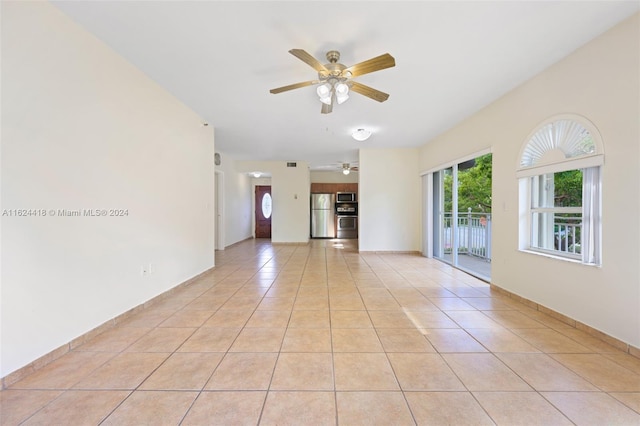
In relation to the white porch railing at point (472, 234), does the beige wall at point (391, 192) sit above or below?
above

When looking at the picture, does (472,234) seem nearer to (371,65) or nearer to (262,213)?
(371,65)

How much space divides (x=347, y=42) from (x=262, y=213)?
8.36 metres

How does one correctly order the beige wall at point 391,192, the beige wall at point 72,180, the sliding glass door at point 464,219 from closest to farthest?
the beige wall at point 72,180
the sliding glass door at point 464,219
the beige wall at point 391,192

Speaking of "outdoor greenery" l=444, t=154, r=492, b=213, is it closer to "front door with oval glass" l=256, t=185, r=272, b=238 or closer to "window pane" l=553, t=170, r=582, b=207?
"window pane" l=553, t=170, r=582, b=207

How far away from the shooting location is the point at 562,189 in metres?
2.68

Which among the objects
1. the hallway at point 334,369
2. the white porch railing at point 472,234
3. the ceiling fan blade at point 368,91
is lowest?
the hallway at point 334,369

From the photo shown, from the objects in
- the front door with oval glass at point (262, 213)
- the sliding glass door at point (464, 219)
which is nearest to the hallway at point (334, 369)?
the sliding glass door at point (464, 219)

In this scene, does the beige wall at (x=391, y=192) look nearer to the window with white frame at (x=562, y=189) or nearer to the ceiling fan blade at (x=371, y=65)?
the window with white frame at (x=562, y=189)

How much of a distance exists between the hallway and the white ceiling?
2518mm

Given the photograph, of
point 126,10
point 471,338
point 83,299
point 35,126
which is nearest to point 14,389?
point 83,299

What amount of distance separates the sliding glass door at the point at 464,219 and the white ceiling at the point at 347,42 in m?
2.11

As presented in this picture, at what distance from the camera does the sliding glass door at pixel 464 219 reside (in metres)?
5.13

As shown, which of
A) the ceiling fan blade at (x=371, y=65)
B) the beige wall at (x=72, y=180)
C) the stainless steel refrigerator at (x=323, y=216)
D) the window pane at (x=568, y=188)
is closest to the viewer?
the beige wall at (x=72, y=180)

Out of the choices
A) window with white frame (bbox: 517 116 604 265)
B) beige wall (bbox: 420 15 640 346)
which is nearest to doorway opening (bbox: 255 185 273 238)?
beige wall (bbox: 420 15 640 346)
